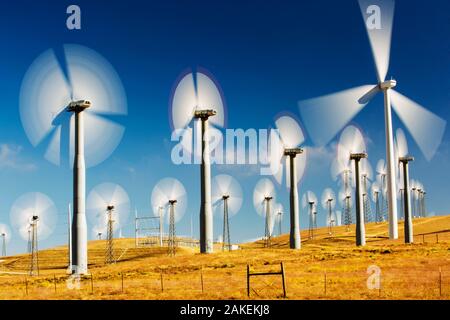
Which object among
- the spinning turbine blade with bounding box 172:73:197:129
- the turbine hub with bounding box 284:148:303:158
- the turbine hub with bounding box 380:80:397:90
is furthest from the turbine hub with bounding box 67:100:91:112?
the turbine hub with bounding box 380:80:397:90

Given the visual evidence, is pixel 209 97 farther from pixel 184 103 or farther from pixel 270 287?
pixel 270 287

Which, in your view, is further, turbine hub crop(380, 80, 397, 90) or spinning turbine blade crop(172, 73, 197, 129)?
turbine hub crop(380, 80, 397, 90)

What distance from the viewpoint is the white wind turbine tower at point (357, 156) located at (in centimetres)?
12181

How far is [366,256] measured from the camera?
7825cm

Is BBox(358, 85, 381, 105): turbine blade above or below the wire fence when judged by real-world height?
above

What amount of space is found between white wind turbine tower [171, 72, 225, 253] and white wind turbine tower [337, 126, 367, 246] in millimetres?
39677

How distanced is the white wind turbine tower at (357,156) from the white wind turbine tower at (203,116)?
39.7 meters

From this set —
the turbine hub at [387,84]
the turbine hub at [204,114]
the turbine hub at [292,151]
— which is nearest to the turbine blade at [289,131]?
the turbine hub at [292,151]

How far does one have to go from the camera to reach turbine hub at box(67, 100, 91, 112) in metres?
75.6

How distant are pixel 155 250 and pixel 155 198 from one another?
64.2 ft

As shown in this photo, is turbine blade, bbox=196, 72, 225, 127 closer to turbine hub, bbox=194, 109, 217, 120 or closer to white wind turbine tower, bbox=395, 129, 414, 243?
turbine hub, bbox=194, 109, 217, 120

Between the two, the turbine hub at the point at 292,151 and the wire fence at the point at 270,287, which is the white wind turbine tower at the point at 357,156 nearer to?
the turbine hub at the point at 292,151
